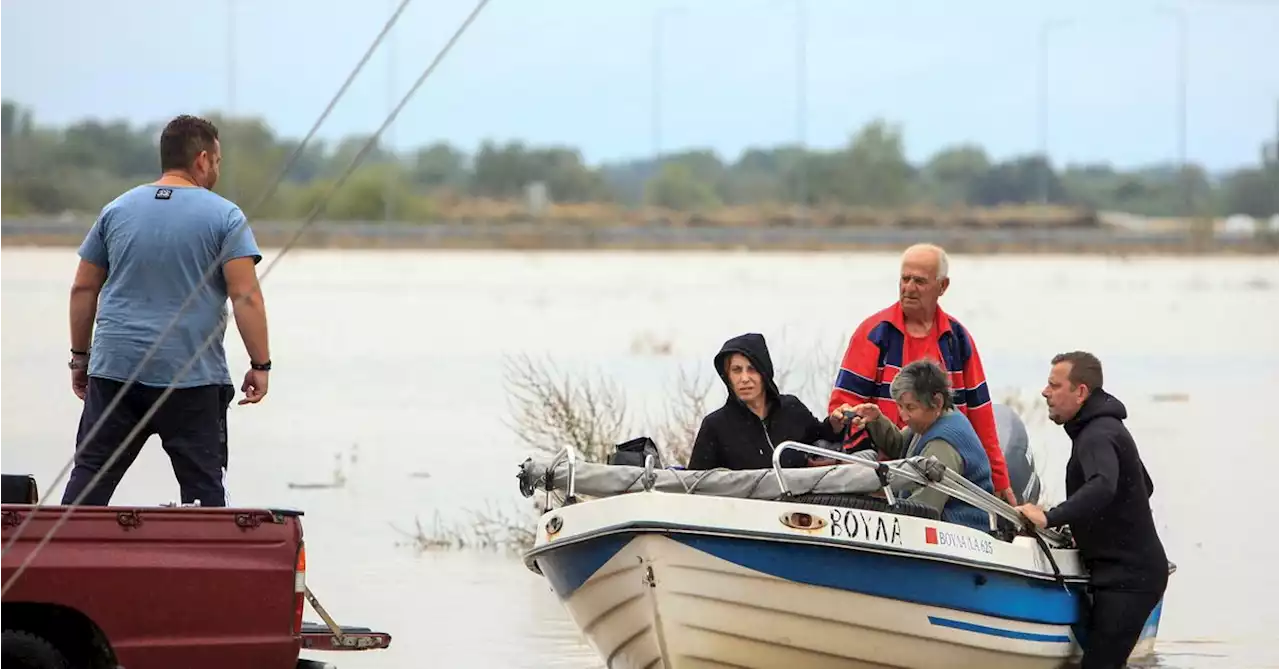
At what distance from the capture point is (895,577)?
888cm

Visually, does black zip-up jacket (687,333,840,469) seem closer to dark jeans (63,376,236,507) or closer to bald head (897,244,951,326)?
bald head (897,244,951,326)

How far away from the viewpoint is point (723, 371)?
9.33m

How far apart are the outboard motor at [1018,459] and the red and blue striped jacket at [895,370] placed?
3.99 ft

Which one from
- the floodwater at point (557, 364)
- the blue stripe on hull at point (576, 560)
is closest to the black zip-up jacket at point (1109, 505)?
the blue stripe on hull at point (576, 560)

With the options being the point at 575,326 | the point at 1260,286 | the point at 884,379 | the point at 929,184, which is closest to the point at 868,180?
the point at 929,184

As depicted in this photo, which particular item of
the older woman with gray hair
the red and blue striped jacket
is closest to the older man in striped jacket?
the red and blue striped jacket

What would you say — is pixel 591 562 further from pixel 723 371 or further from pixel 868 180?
pixel 868 180

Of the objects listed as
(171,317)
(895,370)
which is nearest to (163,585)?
(171,317)

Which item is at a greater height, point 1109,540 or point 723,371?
point 723,371

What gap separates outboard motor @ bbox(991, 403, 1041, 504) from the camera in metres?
11.3

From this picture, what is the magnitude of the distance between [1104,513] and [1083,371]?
55 centimetres

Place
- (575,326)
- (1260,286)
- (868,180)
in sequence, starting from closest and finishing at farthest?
1. (575,326)
2. (1260,286)
3. (868,180)

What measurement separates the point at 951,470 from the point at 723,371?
0.92 meters

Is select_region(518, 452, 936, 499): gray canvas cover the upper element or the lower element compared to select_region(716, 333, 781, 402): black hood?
lower
